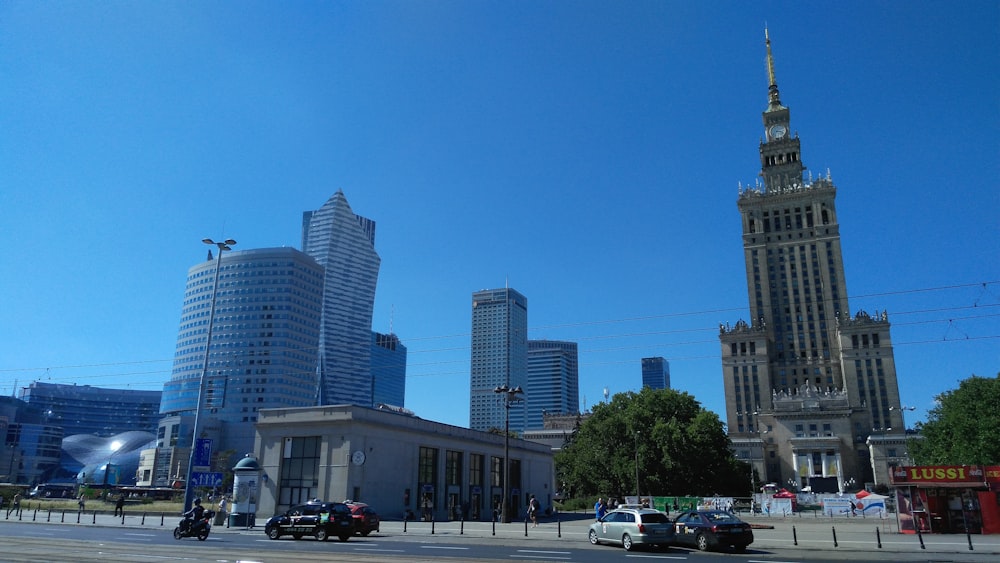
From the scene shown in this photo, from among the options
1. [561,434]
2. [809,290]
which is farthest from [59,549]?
[809,290]

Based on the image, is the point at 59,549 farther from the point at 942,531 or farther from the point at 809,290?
the point at 809,290

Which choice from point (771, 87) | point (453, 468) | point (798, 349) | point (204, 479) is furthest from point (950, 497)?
point (771, 87)

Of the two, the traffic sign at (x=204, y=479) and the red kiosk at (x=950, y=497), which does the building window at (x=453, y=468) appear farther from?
the red kiosk at (x=950, y=497)

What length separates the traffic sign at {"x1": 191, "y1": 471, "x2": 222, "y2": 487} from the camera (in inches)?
1491

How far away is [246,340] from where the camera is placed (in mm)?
193125

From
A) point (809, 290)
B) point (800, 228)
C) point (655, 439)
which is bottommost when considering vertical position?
point (655, 439)

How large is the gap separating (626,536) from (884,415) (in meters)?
118

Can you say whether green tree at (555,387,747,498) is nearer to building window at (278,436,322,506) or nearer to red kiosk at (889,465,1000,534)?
building window at (278,436,322,506)

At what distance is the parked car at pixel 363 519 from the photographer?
30891mm

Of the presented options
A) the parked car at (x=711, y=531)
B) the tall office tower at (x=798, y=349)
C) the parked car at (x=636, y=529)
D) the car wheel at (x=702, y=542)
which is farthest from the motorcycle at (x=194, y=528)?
the tall office tower at (x=798, y=349)

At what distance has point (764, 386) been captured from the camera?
131250 mm

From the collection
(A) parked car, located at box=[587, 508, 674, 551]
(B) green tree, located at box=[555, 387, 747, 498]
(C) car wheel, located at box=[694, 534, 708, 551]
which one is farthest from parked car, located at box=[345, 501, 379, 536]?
(B) green tree, located at box=[555, 387, 747, 498]

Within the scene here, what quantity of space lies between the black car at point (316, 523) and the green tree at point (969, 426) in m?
53.6

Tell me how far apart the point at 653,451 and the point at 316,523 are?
50556mm
